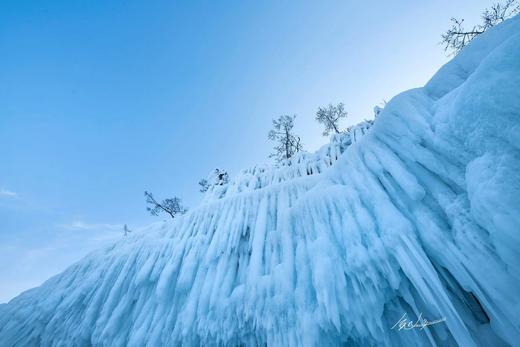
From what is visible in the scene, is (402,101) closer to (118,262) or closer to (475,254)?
(475,254)

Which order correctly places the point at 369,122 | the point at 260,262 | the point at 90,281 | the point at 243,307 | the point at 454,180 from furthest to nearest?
the point at 90,281 → the point at 369,122 → the point at 260,262 → the point at 243,307 → the point at 454,180

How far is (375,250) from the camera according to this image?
132 inches

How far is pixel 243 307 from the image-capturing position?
441cm

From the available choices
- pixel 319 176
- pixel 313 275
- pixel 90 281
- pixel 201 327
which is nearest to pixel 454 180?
pixel 313 275

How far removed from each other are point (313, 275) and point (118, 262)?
6.00 meters
